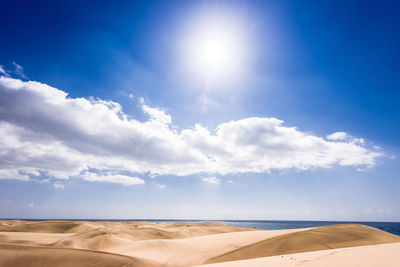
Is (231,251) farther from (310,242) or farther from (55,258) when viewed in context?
(55,258)

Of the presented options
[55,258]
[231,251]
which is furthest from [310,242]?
[55,258]

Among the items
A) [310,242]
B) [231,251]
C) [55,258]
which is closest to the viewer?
[55,258]

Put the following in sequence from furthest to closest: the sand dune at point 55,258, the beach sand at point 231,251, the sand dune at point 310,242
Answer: the sand dune at point 310,242
the sand dune at point 55,258
the beach sand at point 231,251

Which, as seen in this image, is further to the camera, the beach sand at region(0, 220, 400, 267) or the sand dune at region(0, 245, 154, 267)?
the sand dune at region(0, 245, 154, 267)

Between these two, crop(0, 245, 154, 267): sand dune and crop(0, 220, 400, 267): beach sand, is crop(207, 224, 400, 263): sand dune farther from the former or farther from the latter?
crop(0, 245, 154, 267): sand dune

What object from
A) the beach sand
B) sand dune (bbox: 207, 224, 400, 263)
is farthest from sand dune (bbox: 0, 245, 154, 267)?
sand dune (bbox: 207, 224, 400, 263)

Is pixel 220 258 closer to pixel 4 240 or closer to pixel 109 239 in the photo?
pixel 109 239

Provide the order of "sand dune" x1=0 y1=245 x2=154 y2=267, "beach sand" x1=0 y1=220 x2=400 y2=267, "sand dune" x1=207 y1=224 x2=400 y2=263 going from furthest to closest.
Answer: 1. "sand dune" x1=207 y1=224 x2=400 y2=263
2. "sand dune" x1=0 y1=245 x2=154 y2=267
3. "beach sand" x1=0 y1=220 x2=400 y2=267

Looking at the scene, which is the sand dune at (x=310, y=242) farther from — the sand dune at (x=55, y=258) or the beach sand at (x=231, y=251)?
the sand dune at (x=55, y=258)

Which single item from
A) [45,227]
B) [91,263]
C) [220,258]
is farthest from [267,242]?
[45,227]

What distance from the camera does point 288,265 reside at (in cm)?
639

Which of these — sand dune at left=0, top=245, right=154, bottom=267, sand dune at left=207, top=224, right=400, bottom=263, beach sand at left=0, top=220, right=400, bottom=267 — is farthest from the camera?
sand dune at left=207, top=224, right=400, bottom=263

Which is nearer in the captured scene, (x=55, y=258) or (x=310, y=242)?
(x=55, y=258)

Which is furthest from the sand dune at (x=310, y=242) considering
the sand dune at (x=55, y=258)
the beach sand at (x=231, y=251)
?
the sand dune at (x=55, y=258)
